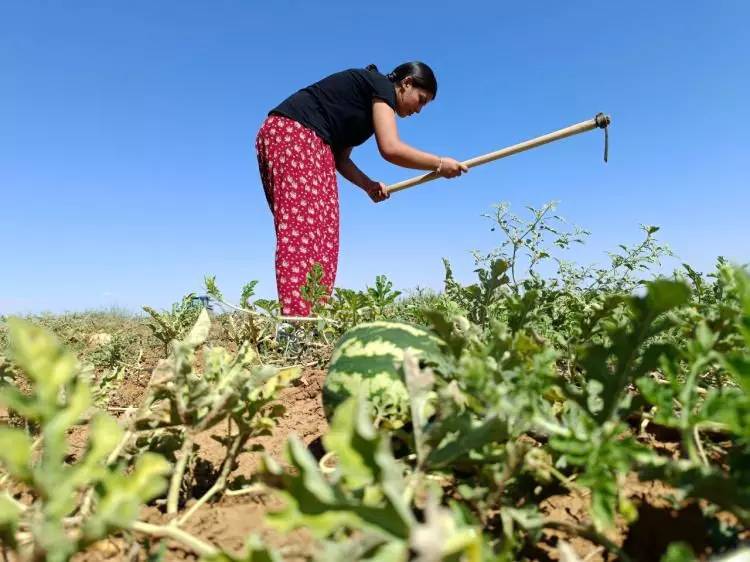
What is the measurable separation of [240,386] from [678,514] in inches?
39.6

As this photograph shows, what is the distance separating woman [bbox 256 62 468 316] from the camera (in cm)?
485

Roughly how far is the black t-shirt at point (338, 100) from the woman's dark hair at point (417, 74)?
0.24 meters

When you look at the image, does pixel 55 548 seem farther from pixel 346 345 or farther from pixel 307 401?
pixel 307 401

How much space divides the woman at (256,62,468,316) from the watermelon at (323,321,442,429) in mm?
2538

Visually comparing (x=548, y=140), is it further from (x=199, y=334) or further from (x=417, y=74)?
(x=199, y=334)

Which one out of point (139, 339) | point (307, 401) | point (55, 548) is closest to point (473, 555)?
point (55, 548)

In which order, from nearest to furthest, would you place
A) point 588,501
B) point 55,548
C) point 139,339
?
point 55,548 → point 588,501 → point 139,339

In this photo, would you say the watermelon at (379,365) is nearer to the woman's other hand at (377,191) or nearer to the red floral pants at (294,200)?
the red floral pants at (294,200)

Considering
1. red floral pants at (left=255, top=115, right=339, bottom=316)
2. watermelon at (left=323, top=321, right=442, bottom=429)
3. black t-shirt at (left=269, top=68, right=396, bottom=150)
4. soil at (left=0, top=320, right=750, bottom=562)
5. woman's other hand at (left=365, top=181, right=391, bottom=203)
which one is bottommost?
soil at (left=0, top=320, right=750, bottom=562)

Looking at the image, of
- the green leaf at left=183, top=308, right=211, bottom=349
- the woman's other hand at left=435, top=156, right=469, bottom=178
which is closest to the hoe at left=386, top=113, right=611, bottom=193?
the woman's other hand at left=435, top=156, right=469, bottom=178

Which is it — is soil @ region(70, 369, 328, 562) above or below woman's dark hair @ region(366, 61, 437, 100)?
below

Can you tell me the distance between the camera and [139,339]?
6371mm

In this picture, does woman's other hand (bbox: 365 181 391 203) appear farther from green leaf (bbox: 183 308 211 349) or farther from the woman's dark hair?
green leaf (bbox: 183 308 211 349)

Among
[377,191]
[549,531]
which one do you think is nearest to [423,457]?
[549,531]
